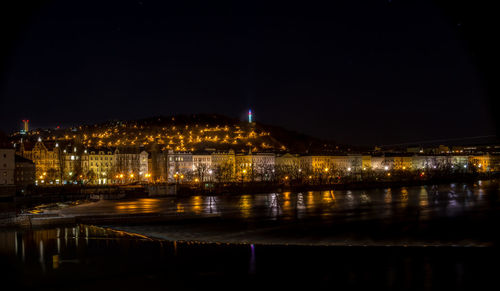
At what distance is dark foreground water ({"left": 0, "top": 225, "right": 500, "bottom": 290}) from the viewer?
30.3 ft

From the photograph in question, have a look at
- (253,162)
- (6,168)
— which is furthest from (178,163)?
(6,168)

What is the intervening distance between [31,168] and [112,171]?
37.6 ft

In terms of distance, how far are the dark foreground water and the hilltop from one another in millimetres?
70500

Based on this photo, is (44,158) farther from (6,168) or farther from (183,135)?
(183,135)

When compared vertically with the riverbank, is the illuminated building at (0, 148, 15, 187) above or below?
above

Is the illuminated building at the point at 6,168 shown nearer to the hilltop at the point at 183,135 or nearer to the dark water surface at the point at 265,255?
the dark water surface at the point at 265,255

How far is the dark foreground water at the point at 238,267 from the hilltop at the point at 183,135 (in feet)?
231

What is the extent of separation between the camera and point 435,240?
1305 cm

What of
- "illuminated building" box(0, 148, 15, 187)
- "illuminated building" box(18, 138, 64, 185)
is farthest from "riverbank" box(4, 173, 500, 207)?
"illuminated building" box(18, 138, 64, 185)

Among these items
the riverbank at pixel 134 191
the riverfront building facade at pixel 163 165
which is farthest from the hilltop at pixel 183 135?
the riverbank at pixel 134 191

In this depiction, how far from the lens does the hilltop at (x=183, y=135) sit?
89812mm

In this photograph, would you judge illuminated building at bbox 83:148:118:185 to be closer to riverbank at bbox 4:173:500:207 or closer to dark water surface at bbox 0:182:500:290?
riverbank at bbox 4:173:500:207

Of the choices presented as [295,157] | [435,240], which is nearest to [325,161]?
[295,157]

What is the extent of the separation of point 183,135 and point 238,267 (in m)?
92.5
